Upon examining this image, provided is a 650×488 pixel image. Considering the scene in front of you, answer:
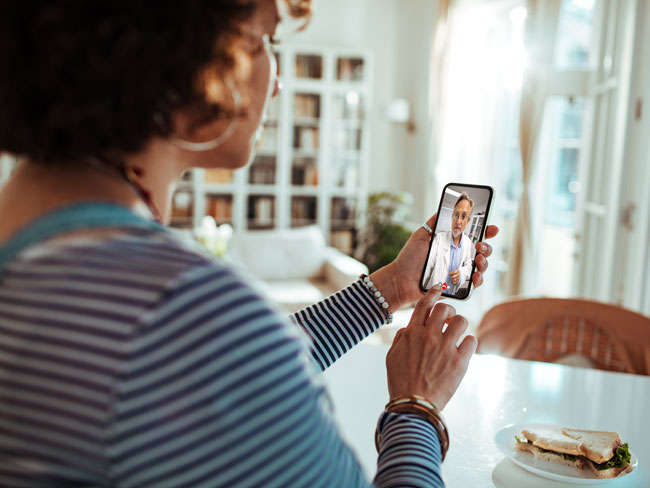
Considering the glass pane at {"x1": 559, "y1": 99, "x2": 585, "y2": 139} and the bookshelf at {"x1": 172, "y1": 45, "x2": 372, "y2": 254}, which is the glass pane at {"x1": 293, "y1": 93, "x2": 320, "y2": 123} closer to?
the bookshelf at {"x1": 172, "y1": 45, "x2": 372, "y2": 254}

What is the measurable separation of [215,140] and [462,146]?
5024 mm

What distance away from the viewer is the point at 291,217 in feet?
20.2

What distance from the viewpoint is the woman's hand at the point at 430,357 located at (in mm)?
682

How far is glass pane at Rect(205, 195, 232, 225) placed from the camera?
19.3 feet

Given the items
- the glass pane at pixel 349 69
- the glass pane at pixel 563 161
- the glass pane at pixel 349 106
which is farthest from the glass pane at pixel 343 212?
the glass pane at pixel 563 161

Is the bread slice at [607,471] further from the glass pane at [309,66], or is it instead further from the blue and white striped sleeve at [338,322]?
the glass pane at [309,66]

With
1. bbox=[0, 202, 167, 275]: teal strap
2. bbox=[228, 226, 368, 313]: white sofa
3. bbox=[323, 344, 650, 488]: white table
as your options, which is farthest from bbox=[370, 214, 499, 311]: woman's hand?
bbox=[228, 226, 368, 313]: white sofa

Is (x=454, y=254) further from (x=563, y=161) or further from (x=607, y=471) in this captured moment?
(x=563, y=161)

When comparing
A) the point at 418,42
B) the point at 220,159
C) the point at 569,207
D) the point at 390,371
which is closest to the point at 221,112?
the point at 220,159

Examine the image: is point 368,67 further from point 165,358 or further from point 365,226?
point 165,358

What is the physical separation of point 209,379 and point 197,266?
82 mm

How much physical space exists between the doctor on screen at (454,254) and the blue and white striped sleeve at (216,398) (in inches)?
24.7

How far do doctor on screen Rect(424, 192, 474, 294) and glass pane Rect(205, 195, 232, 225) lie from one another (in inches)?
196

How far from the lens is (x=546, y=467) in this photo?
908 mm
